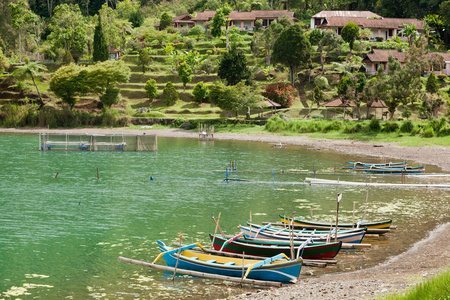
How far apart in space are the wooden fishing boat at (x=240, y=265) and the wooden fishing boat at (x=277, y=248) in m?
1.08

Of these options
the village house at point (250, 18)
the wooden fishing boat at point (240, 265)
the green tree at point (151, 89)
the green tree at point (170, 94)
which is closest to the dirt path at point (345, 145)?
the green tree at point (151, 89)

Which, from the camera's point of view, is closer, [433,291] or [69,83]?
[433,291]

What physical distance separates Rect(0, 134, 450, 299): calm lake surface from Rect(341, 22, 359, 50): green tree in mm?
58589

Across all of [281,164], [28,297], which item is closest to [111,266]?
[28,297]

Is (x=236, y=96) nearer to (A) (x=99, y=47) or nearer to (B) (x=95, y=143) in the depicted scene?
(B) (x=95, y=143)

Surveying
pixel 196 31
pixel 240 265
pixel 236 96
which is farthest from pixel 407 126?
pixel 196 31

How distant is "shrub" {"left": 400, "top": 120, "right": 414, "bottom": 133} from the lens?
6712 centimetres

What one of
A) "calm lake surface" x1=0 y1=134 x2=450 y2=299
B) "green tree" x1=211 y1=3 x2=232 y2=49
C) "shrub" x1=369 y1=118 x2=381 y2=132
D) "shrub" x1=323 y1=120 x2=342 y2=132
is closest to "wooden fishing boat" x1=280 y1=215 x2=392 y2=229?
"calm lake surface" x1=0 y1=134 x2=450 y2=299

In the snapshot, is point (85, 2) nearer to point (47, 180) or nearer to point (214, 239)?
point (47, 180)

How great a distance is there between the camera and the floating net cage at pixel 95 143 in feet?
211

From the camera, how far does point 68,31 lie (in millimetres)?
112688

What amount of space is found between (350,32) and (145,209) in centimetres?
9097

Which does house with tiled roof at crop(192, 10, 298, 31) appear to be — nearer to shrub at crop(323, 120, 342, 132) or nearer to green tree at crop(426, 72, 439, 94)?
green tree at crop(426, 72, 439, 94)

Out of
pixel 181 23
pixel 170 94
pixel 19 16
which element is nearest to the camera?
pixel 170 94
